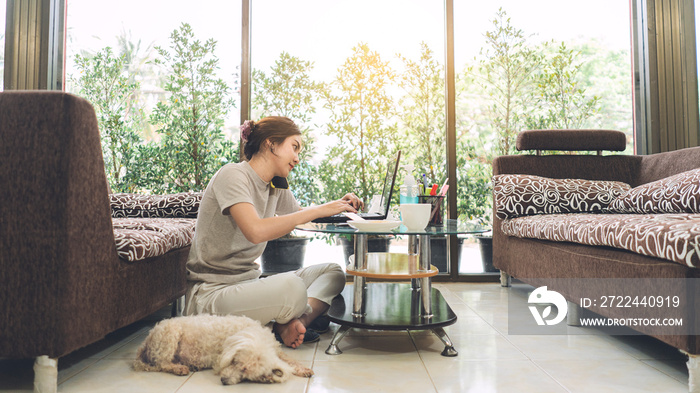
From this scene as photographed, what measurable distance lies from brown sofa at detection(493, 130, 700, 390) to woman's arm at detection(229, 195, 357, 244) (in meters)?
0.89

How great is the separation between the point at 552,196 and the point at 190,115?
2.35 m

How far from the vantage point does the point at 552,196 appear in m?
2.42

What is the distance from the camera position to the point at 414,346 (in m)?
1.69

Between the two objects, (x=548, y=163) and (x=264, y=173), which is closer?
(x=264, y=173)

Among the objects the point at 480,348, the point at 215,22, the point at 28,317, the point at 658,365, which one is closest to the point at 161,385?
the point at 28,317

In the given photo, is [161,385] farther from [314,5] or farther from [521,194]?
[314,5]

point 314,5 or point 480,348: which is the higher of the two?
point 314,5

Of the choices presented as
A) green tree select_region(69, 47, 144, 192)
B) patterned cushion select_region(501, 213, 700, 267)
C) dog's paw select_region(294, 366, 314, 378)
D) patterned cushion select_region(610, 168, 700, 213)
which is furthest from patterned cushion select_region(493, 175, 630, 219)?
green tree select_region(69, 47, 144, 192)

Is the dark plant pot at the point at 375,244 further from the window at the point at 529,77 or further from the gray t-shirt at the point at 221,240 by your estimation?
the gray t-shirt at the point at 221,240

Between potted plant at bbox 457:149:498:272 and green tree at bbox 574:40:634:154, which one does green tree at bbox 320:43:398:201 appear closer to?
potted plant at bbox 457:149:498:272

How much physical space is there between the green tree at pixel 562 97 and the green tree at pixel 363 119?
993 mm

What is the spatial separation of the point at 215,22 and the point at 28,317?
2.59 metres

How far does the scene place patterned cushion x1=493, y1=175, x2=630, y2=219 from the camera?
2.42 metres

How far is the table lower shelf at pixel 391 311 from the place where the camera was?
157 centimetres
